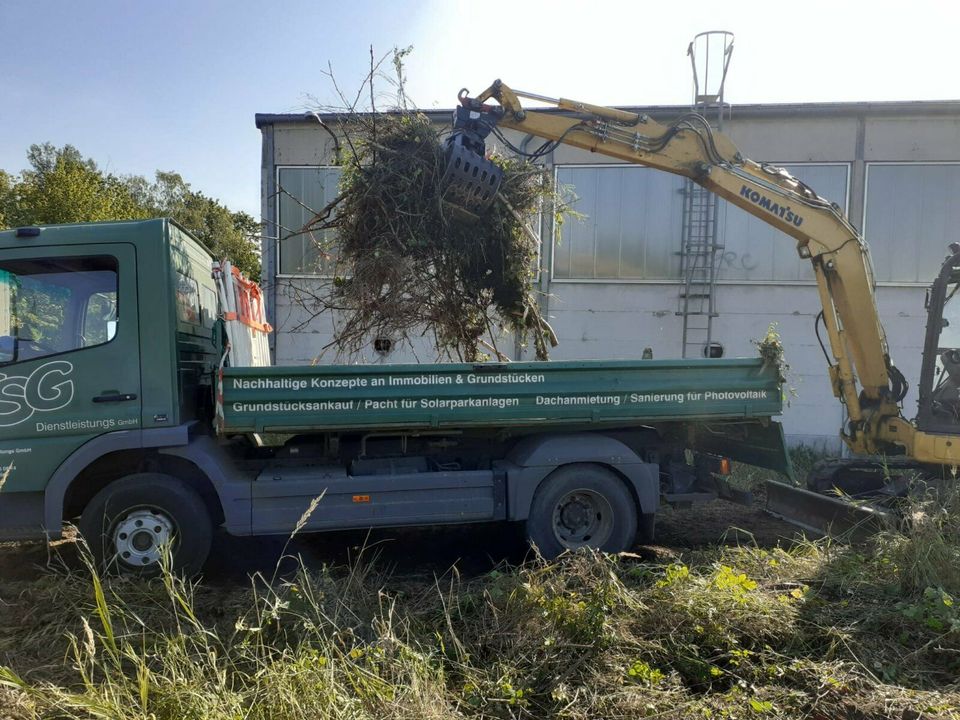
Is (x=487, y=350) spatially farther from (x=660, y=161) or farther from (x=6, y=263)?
(x=6, y=263)

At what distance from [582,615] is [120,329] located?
3592 mm

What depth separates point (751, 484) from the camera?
8570mm

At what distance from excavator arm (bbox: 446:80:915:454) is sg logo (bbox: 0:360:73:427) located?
147 inches

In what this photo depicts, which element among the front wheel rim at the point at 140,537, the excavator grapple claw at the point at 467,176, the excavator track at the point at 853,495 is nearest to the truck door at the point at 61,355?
the front wheel rim at the point at 140,537

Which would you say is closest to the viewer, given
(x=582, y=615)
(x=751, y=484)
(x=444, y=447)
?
(x=582, y=615)

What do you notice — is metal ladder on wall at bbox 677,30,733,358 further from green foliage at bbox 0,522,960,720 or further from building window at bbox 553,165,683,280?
green foliage at bbox 0,522,960,720

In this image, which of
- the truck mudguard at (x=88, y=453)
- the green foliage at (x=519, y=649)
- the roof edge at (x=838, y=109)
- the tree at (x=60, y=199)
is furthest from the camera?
the tree at (x=60, y=199)

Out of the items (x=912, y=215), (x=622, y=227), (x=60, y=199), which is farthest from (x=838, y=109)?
(x=60, y=199)

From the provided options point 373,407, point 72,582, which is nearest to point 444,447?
point 373,407

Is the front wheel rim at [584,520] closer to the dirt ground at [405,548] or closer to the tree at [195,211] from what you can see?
the dirt ground at [405,548]

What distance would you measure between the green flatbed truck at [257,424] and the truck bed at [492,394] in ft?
0.04

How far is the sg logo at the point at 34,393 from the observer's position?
181 inches

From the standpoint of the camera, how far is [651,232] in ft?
39.6

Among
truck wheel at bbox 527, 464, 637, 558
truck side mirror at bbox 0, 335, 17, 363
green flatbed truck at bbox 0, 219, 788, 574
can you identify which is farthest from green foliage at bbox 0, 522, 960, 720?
truck side mirror at bbox 0, 335, 17, 363
